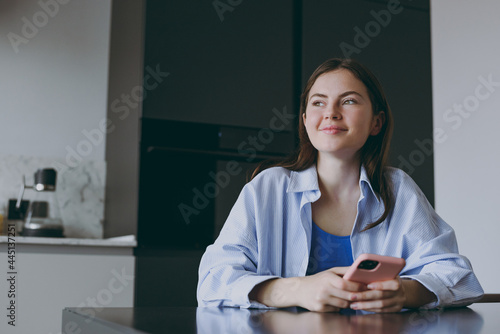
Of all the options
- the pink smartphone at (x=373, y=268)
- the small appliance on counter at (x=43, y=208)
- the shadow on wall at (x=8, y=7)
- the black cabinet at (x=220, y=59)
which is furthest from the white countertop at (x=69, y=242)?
the pink smartphone at (x=373, y=268)

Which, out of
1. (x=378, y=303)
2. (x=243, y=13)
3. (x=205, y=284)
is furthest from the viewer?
(x=243, y=13)

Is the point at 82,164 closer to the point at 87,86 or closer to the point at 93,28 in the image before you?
the point at 87,86

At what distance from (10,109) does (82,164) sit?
386 mm

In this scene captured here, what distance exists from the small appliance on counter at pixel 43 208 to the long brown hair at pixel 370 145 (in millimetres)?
1226

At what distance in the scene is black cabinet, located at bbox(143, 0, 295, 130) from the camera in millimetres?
2367

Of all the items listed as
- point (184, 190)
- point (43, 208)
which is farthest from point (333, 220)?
point (43, 208)

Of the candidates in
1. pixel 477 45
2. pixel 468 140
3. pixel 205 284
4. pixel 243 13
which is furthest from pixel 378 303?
pixel 243 13

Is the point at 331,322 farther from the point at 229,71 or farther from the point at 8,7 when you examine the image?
the point at 8,7

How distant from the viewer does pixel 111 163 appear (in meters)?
2.64

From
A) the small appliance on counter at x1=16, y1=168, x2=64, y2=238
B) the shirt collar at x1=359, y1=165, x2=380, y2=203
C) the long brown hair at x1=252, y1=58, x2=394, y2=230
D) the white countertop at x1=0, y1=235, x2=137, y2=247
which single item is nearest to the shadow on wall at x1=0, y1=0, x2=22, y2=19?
the small appliance on counter at x1=16, y1=168, x2=64, y2=238

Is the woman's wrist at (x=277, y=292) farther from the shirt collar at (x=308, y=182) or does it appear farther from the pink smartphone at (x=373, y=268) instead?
the shirt collar at (x=308, y=182)

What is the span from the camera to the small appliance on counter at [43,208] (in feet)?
7.73

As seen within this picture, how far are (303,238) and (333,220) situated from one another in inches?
4.3

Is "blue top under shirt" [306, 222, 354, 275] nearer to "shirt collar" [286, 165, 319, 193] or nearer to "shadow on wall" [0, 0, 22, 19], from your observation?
"shirt collar" [286, 165, 319, 193]
